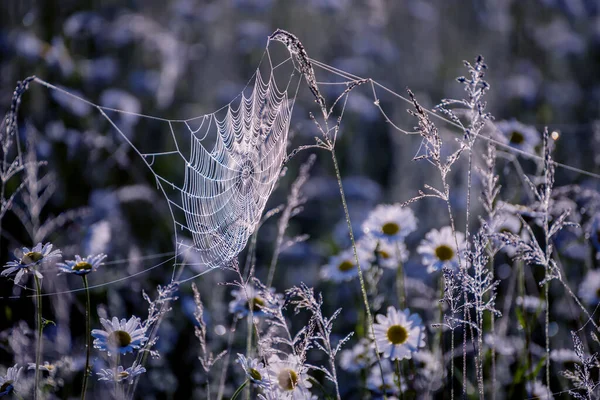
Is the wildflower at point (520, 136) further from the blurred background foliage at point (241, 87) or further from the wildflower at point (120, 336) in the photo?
the wildflower at point (120, 336)

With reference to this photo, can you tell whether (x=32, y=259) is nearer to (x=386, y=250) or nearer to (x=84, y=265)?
(x=84, y=265)

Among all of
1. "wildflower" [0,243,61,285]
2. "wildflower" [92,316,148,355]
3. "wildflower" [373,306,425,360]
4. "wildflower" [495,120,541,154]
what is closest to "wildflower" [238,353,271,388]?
"wildflower" [92,316,148,355]

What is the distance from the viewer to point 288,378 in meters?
1.42

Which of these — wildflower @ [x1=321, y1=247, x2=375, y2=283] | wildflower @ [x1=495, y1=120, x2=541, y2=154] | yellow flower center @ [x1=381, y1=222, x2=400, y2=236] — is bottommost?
wildflower @ [x1=321, y1=247, x2=375, y2=283]

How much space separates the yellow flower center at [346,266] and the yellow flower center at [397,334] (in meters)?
0.66

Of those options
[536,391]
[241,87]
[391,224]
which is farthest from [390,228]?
[241,87]

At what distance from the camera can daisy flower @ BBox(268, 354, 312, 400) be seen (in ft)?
4.40

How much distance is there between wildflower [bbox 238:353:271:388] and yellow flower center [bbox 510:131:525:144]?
1.49 meters

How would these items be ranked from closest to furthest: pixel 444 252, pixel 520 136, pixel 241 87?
1. pixel 444 252
2. pixel 520 136
3. pixel 241 87

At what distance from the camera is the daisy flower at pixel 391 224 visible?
197cm

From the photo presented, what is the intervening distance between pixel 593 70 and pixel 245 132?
16.5 feet

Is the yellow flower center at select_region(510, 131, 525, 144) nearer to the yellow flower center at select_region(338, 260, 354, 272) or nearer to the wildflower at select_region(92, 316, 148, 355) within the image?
the yellow flower center at select_region(338, 260, 354, 272)

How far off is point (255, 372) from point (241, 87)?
3725mm

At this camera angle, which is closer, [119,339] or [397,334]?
[119,339]
